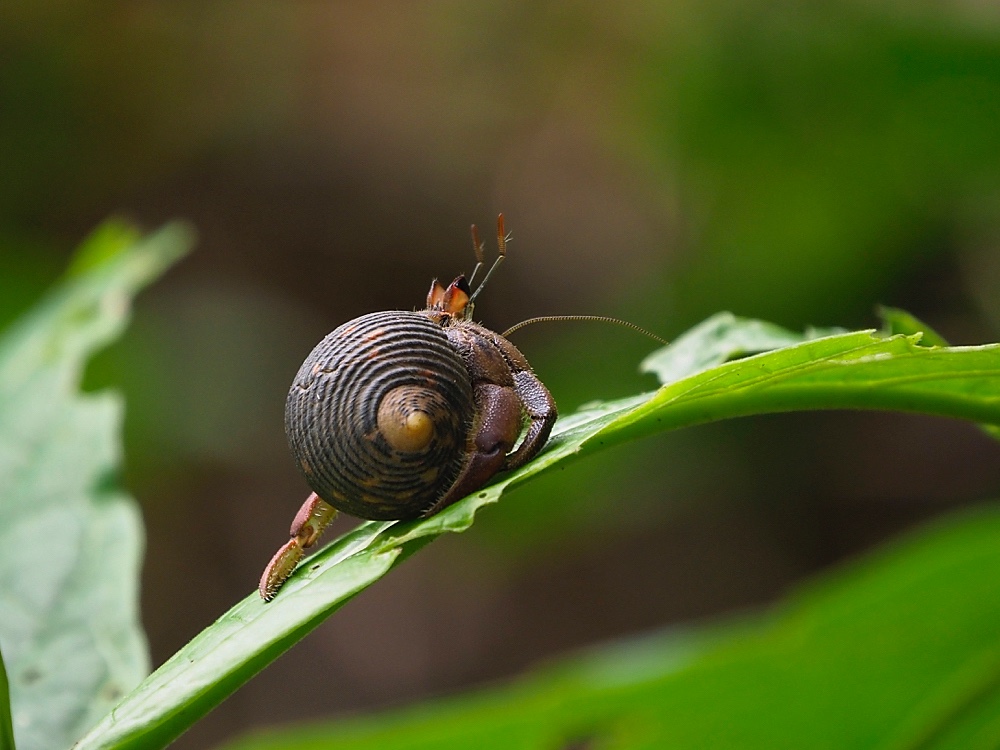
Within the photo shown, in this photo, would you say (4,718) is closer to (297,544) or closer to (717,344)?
(297,544)

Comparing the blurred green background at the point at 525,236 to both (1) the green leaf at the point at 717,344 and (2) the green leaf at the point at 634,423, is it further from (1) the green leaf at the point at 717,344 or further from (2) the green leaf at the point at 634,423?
(2) the green leaf at the point at 634,423

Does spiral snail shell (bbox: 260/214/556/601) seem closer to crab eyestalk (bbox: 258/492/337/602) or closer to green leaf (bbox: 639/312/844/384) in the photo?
crab eyestalk (bbox: 258/492/337/602)

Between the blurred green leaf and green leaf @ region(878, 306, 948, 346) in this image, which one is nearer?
green leaf @ region(878, 306, 948, 346)

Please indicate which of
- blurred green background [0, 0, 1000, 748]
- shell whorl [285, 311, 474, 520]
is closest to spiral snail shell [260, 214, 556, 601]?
shell whorl [285, 311, 474, 520]

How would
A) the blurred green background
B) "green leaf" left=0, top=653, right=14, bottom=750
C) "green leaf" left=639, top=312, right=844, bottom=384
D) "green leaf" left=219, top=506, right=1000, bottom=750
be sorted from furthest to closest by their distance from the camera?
the blurred green background
"green leaf" left=219, top=506, right=1000, bottom=750
"green leaf" left=639, top=312, right=844, bottom=384
"green leaf" left=0, top=653, right=14, bottom=750

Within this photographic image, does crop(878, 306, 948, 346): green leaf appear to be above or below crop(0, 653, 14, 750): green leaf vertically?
below

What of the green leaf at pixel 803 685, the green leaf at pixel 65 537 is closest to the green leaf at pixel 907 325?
the green leaf at pixel 803 685

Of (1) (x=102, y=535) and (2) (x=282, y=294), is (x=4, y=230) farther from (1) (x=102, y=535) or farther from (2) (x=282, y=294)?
(1) (x=102, y=535)

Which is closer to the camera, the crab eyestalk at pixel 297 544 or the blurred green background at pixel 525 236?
the crab eyestalk at pixel 297 544
